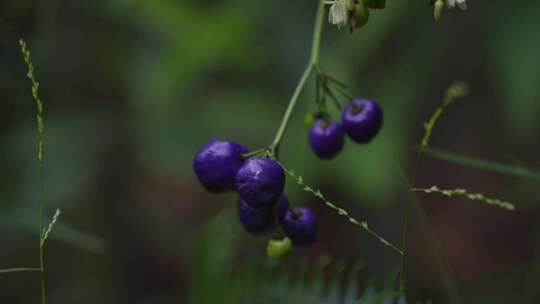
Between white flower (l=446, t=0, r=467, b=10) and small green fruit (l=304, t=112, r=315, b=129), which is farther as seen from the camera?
small green fruit (l=304, t=112, r=315, b=129)

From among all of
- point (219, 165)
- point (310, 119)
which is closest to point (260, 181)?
point (219, 165)

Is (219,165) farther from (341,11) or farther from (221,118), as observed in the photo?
→ (221,118)

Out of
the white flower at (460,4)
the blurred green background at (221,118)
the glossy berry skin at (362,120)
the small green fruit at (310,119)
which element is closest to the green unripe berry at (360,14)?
A: the white flower at (460,4)

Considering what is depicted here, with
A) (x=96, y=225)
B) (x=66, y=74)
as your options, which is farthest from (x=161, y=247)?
(x=66, y=74)

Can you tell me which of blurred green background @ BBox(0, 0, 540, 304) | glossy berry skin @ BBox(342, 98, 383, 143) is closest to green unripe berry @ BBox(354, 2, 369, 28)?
glossy berry skin @ BBox(342, 98, 383, 143)

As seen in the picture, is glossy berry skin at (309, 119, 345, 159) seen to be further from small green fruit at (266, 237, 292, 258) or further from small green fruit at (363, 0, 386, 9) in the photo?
small green fruit at (363, 0, 386, 9)
